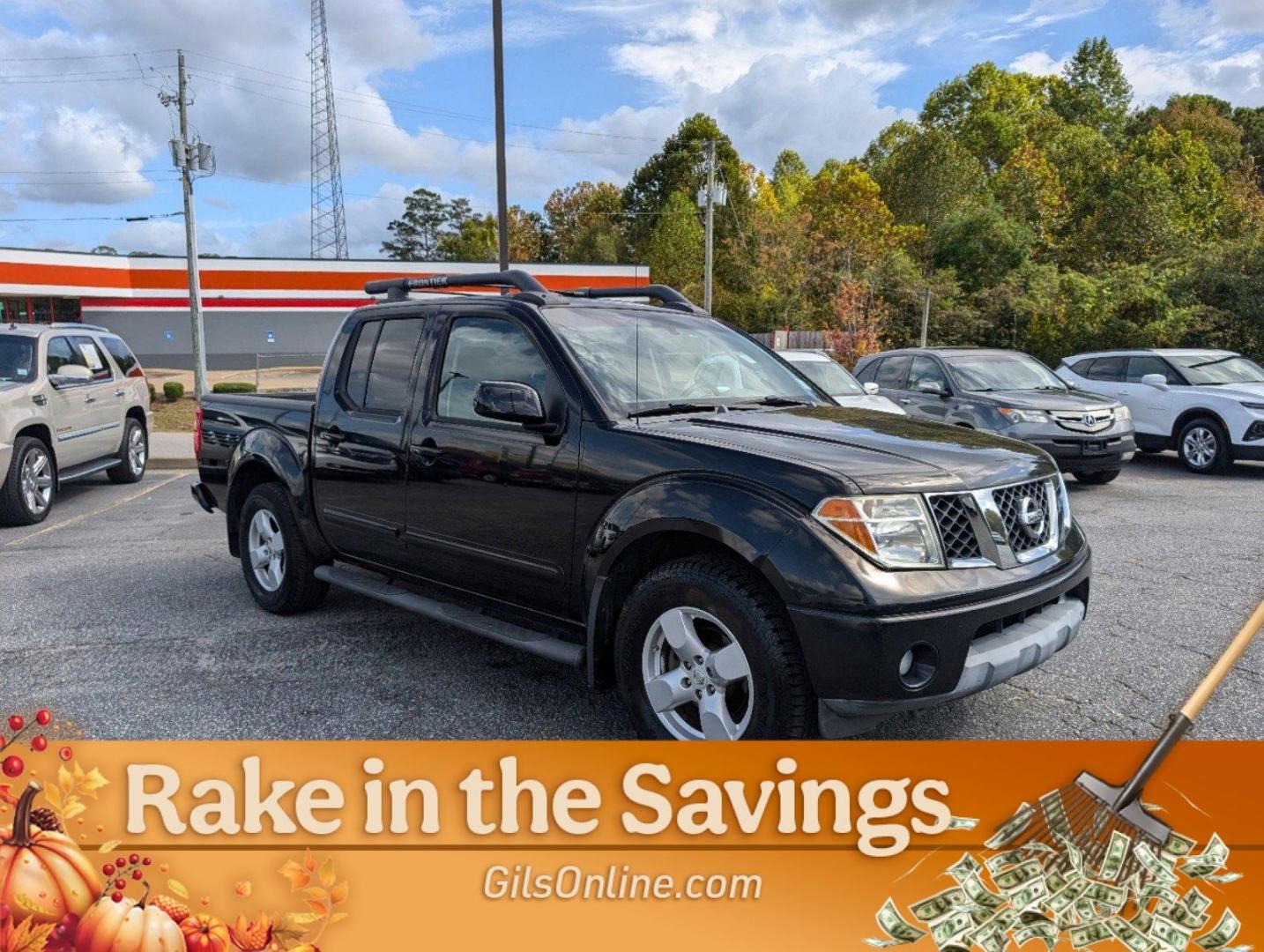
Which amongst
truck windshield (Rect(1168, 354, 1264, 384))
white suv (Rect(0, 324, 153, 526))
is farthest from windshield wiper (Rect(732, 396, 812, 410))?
truck windshield (Rect(1168, 354, 1264, 384))

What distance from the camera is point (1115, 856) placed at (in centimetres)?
238

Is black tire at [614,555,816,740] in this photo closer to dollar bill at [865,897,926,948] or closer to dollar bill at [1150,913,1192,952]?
dollar bill at [865,897,926,948]

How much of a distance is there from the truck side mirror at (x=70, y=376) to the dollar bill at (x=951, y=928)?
9.31m

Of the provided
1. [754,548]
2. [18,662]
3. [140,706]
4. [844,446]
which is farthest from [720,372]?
[18,662]

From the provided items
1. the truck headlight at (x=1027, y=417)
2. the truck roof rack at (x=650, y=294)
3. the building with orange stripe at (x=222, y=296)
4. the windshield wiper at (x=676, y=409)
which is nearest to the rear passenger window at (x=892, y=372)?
the truck headlight at (x=1027, y=417)

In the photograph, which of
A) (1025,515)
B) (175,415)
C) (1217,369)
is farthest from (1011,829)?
(175,415)

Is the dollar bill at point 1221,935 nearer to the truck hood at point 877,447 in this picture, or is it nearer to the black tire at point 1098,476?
the truck hood at point 877,447

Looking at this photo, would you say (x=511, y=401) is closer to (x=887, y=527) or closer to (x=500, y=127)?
(x=887, y=527)

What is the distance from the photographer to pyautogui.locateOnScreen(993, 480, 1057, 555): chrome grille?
329 cm

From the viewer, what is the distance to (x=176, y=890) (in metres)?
2.30

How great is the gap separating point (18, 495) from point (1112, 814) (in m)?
8.89

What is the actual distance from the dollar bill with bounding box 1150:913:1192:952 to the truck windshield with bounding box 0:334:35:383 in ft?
31.6

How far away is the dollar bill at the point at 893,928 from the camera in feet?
7.45

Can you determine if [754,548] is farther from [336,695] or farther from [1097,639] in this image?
[1097,639]
